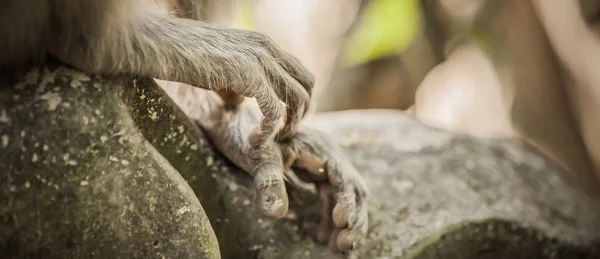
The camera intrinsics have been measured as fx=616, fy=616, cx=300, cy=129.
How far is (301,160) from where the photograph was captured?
4.14 ft

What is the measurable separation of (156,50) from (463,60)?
1.76 m

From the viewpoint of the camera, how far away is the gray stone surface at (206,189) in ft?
2.74

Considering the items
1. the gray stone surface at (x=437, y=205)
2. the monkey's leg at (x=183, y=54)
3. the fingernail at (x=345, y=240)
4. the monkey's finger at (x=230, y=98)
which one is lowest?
the gray stone surface at (x=437, y=205)

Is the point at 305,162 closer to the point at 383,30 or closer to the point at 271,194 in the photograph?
the point at 271,194

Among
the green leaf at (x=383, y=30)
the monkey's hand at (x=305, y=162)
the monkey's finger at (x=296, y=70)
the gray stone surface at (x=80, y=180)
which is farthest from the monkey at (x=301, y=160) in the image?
the green leaf at (x=383, y=30)

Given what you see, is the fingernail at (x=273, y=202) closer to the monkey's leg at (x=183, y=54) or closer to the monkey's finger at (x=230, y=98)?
the monkey's leg at (x=183, y=54)

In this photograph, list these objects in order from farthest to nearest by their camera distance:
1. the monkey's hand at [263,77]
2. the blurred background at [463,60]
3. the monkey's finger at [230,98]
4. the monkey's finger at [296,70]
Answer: the blurred background at [463,60] < the monkey's finger at [230,98] < the monkey's finger at [296,70] < the monkey's hand at [263,77]

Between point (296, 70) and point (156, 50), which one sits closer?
point (156, 50)

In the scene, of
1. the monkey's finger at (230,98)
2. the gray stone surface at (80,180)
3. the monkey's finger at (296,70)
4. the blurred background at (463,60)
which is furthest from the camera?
the blurred background at (463,60)

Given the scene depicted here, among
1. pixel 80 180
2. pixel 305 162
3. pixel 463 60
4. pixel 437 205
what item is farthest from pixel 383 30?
pixel 80 180

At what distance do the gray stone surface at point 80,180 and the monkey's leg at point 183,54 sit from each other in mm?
42

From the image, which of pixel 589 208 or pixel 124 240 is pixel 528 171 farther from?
pixel 124 240

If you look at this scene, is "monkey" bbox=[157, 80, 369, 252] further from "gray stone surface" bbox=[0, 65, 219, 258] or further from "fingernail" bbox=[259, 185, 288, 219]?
"gray stone surface" bbox=[0, 65, 219, 258]

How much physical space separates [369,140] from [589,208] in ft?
2.02
